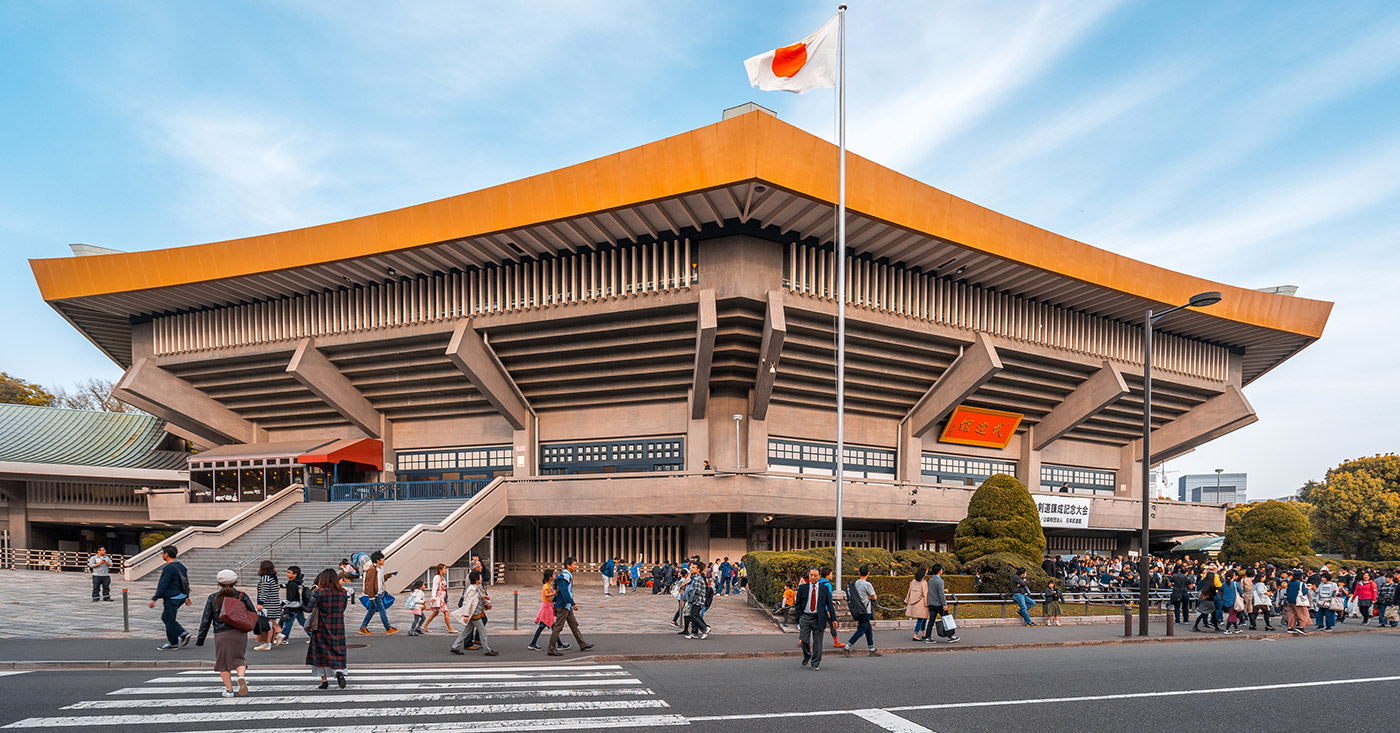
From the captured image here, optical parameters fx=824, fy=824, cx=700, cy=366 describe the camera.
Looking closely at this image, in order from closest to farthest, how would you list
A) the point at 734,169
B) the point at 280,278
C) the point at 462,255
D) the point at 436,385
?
1. the point at 734,169
2. the point at 462,255
3. the point at 280,278
4. the point at 436,385

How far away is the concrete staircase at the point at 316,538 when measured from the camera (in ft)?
89.7

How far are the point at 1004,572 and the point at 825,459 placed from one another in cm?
1355

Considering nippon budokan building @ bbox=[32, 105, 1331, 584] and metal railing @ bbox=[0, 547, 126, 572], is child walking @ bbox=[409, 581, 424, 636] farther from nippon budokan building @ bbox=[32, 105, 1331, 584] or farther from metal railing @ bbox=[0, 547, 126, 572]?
metal railing @ bbox=[0, 547, 126, 572]

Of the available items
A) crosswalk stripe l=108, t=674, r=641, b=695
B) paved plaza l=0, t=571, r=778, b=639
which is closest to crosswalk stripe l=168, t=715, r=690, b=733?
crosswalk stripe l=108, t=674, r=641, b=695

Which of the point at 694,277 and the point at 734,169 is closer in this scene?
the point at 734,169

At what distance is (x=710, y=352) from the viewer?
2902 centimetres

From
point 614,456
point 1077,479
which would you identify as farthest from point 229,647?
point 1077,479

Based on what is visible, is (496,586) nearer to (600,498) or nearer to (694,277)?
(600,498)

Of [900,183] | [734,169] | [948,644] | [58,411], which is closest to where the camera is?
[948,644]

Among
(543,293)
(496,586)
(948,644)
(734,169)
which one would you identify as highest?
(734,169)

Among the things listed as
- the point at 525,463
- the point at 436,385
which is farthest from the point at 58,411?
the point at 525,463

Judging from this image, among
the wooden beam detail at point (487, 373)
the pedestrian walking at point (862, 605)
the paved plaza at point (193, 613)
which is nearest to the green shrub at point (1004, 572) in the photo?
the paved plaza at point (193, 613)

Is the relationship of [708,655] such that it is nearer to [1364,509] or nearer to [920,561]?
[920,561]

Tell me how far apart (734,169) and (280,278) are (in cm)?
1982
